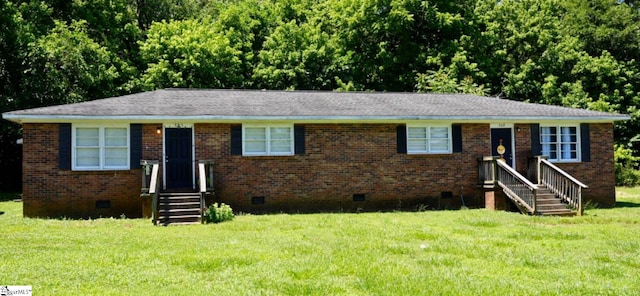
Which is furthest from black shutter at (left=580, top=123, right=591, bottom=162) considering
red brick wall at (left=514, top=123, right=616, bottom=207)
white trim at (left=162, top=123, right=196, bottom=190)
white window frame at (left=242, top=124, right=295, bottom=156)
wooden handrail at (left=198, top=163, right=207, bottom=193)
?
white trim at (left=162, top=123, right=196, bottom=190)

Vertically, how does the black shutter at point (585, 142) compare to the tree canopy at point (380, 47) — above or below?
below

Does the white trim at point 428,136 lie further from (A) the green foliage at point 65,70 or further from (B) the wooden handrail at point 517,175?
(A) the green foliage at point 65,70

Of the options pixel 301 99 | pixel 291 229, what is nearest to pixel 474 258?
pixel 291 229

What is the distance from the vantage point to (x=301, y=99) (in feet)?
64.1

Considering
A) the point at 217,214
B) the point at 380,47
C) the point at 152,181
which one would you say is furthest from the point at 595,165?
the point at 380,47

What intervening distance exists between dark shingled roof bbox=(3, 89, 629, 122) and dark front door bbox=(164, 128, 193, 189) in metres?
0.71

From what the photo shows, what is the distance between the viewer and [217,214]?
14.6 m

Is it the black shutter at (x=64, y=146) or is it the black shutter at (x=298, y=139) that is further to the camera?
the black shutter at (x=298, y=139)

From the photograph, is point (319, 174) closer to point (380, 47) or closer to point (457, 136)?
point (457, 136)

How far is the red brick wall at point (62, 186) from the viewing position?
50.2 feet

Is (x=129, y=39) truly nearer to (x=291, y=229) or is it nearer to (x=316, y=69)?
(x=316, y=69)

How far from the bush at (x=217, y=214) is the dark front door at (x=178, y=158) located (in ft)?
6.84

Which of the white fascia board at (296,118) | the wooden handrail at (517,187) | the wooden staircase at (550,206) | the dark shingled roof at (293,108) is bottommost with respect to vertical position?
the wooden staircase at (550,206)

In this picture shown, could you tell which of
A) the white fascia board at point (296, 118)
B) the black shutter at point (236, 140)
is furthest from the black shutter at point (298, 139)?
the black shutter at point (236, 140)
